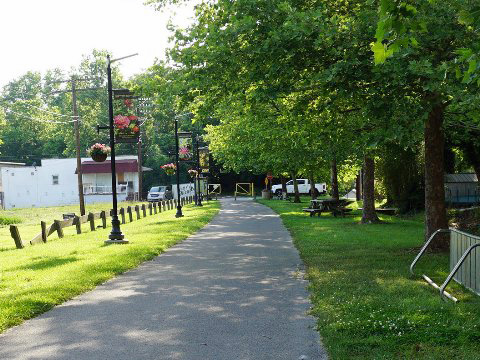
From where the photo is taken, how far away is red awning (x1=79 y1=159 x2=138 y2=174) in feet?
206

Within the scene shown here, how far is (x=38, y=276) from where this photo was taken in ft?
36.3

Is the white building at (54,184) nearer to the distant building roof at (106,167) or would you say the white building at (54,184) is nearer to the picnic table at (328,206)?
the distant building roof at (106,167)

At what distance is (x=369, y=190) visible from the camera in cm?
2372

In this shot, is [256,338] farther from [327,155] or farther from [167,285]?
[327,155]

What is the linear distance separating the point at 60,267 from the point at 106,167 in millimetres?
51234

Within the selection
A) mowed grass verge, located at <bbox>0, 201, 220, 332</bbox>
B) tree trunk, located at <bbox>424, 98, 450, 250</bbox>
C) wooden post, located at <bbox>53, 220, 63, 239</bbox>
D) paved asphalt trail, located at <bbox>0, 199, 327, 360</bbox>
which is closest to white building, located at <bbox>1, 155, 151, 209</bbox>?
wooden post, located at <bbox>53, 220, 63, 239</bbox>

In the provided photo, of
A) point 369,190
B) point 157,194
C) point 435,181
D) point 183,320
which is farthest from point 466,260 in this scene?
point 157,194

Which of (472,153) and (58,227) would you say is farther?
(472,153)

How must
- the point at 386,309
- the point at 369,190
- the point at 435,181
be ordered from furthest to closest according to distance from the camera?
1. the point at 369,190
2. the point at 435,181
3. the point at 386,309

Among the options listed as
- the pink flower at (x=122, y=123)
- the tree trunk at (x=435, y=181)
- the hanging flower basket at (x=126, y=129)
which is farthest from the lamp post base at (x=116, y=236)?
the tree trunk at (x=435, y=181)

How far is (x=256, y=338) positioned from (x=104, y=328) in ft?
5.94

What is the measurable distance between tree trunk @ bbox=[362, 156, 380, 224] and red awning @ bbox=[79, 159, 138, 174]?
139 feet

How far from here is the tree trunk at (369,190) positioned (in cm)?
2358

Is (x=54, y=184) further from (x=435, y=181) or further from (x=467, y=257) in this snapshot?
(x=467, y=257)
